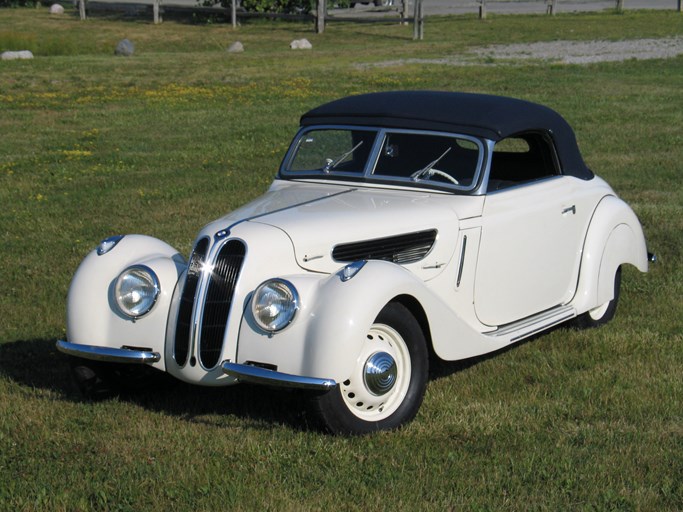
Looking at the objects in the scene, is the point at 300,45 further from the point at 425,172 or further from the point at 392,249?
the point at 392,249

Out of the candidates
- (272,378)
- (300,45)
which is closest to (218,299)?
(272,378)

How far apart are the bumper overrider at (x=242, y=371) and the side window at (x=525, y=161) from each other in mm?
2588

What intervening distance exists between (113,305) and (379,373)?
1507 millimetres

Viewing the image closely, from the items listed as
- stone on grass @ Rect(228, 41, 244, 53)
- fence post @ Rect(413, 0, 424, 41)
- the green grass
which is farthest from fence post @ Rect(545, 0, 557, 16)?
the green grass

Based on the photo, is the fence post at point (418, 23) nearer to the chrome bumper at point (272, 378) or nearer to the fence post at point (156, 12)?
the fence post at point (156, 12)

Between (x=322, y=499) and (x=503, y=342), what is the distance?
6.78 feet

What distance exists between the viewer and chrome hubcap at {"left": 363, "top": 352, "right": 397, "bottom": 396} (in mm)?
5477

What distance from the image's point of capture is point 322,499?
4.75m

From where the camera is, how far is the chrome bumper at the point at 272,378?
5.15 m

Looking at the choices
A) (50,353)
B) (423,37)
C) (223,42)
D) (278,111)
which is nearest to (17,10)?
(223,42)

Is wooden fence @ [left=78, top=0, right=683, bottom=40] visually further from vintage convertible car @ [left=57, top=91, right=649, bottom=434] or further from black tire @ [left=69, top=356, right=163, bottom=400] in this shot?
black tire @ [left=69, top=356, right=163, bottom=400]

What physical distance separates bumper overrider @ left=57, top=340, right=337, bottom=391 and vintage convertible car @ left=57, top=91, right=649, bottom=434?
0.01m

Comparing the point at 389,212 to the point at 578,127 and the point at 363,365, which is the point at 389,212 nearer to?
the point at 363,365

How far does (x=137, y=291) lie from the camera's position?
19.1ft
